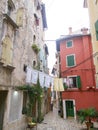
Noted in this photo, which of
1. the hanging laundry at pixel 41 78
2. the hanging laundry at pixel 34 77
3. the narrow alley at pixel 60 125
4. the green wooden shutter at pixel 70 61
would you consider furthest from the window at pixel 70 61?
the hanging laundry at pixel 34 77

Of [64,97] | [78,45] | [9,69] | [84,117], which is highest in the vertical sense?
[78,45]

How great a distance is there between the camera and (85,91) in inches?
714

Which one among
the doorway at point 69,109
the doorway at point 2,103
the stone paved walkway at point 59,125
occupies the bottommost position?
the stone paved walkway at point 59,125

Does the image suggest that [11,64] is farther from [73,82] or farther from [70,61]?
[70,61]

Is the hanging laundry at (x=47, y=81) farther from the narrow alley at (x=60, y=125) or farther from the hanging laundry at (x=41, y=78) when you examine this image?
the narrow alley at (x=60, y=125)

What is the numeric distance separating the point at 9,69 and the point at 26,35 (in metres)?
4.74

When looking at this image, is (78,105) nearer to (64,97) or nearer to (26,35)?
(64,97)

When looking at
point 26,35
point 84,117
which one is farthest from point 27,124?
point 26,35

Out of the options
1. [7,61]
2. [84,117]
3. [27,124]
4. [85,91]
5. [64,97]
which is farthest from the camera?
[64,97]

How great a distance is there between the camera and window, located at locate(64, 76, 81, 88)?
61.2 feet

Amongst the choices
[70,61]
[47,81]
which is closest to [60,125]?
[47,81]

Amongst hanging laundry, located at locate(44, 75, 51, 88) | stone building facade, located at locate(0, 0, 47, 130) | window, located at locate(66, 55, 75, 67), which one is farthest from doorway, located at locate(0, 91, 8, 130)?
window, located at locate(66, 55, 75, 67)

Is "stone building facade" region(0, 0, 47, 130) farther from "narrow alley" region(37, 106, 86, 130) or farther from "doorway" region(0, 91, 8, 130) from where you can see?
"narrow alley" region(37, 106, 86, 130)

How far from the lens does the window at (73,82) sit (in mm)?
18666
